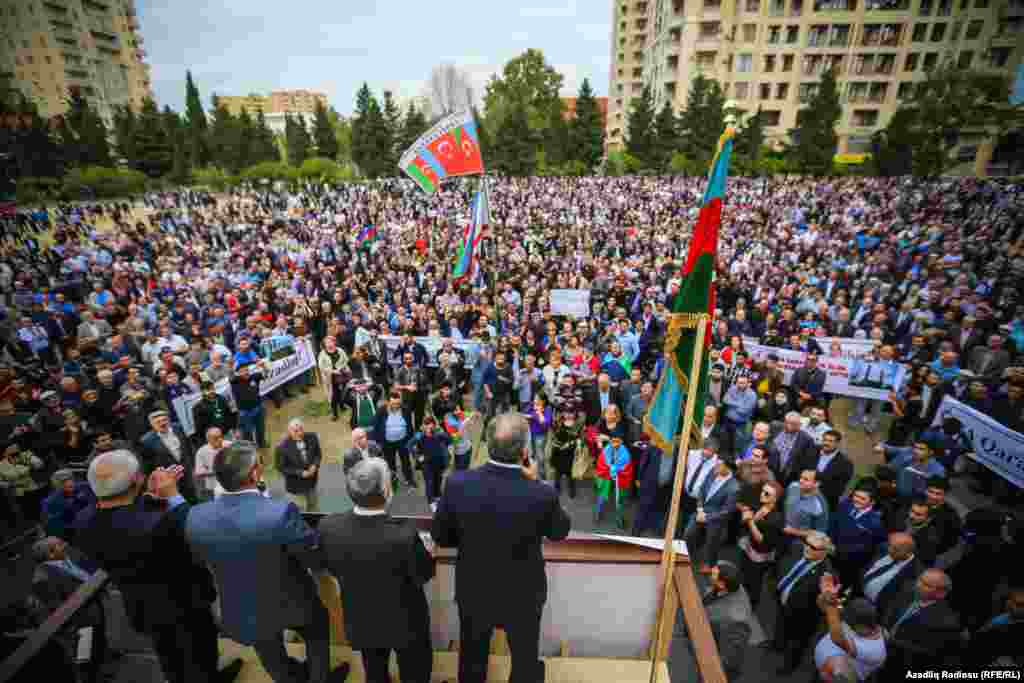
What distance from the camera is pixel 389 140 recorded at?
1932 inches

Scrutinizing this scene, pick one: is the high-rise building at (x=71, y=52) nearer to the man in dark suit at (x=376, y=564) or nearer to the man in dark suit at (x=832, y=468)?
the man in dark suit at (x=376, y=564)

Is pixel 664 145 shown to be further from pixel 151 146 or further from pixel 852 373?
pixel 151 146

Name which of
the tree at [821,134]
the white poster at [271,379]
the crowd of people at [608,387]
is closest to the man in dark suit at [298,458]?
the crowd of people at [608,387]

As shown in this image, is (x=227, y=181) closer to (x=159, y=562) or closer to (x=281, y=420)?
(x=281, y=420)

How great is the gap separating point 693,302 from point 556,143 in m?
48.8

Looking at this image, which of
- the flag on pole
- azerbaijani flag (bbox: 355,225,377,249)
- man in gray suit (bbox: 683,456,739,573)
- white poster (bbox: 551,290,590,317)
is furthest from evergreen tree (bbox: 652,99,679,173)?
man in gray suit (bbox: 683,456,739,573)

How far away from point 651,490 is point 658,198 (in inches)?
1047

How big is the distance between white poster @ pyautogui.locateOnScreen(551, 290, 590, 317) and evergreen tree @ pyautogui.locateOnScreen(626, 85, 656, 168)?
3758cm

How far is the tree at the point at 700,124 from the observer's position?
4178cm

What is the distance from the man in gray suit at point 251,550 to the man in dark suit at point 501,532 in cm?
75

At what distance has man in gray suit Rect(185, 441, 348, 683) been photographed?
7.41ft

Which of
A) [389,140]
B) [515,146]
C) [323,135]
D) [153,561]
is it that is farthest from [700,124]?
[153,561]

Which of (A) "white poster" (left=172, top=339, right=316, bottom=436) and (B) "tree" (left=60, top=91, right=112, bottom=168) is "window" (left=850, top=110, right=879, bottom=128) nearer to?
(A) "white poster" (left=172, top=339, right=316, bottom=436)

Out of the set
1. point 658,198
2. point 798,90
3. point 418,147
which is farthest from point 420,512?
point 798,90
